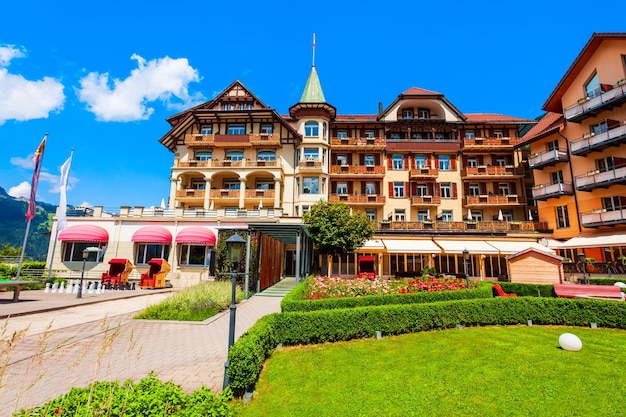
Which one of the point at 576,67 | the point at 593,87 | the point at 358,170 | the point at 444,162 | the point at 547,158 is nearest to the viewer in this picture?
the point at 593,87

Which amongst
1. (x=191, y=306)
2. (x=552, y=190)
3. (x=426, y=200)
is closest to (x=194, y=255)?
(x=191, y=306)

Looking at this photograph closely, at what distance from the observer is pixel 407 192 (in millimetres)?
33594

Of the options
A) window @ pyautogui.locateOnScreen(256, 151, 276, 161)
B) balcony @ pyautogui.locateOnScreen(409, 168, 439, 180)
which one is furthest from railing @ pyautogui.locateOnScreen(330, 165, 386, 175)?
window @ pyautogui.locateOnScreen(256, 151, 276, 161)

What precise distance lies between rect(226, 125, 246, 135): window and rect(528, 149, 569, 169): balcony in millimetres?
29571

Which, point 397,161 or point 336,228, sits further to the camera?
point 397,161

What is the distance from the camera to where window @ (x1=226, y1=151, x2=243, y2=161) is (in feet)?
107

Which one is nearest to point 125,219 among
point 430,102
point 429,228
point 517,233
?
point 429,228

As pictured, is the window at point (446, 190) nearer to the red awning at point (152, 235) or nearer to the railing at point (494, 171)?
the railing at point (494, 171)

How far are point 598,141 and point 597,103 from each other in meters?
3.20

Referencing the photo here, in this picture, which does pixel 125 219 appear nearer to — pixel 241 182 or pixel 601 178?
pixel 241 182

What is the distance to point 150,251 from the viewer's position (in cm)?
2586

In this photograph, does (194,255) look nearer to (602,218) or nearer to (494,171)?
(494,171)

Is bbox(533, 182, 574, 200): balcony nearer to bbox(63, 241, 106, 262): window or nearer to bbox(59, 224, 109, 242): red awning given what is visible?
bbox(59, 224, 109, 242): red awning

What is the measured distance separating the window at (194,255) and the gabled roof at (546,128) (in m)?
32.8
